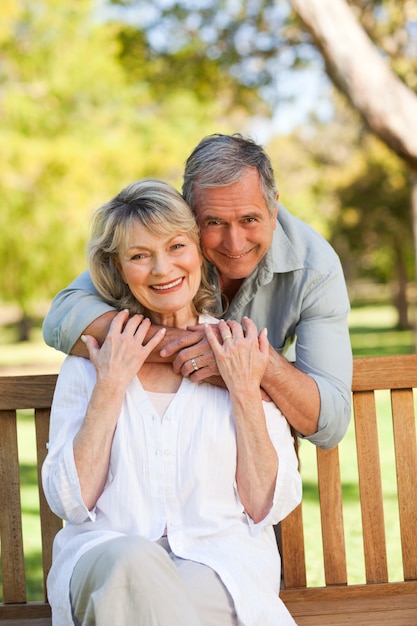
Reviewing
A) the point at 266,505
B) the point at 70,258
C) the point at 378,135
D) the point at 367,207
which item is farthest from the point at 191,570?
the point at 367,207

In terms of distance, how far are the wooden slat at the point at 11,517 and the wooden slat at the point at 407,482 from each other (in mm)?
1414

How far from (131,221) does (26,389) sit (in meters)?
0.81

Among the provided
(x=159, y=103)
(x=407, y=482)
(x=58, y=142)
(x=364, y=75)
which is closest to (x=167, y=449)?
(x=407, y=482)

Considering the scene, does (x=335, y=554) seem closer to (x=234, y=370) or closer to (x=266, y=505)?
(x=266, y=505)

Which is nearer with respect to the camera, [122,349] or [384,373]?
[122,349]

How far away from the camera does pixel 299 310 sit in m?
3.13

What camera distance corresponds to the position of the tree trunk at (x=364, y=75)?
8.05 m

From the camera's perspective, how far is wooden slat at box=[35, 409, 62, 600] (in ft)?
10.5

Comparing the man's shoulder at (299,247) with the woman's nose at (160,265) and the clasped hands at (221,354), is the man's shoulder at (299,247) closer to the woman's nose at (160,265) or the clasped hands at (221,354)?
the clasped hands at (221,354)

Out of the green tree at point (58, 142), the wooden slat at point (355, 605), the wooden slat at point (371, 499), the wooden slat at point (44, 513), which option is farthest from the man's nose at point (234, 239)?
the green tree at point (58, 142)

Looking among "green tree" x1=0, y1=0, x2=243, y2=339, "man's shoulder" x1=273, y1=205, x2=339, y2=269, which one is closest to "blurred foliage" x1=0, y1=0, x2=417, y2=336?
"green tree" x1=0, y1=0, x2=243, y2=339

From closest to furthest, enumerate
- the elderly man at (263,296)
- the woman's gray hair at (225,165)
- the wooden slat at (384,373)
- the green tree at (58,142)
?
the elderly man at (263,296)
the woman's gray hair at (225,165)
the wooden slat at (384,373)
the green tree at (58,142)

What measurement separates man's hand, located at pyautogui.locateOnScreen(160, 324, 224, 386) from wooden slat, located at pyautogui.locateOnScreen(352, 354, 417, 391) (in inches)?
27.1

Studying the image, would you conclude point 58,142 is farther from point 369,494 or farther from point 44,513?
point 369,494
